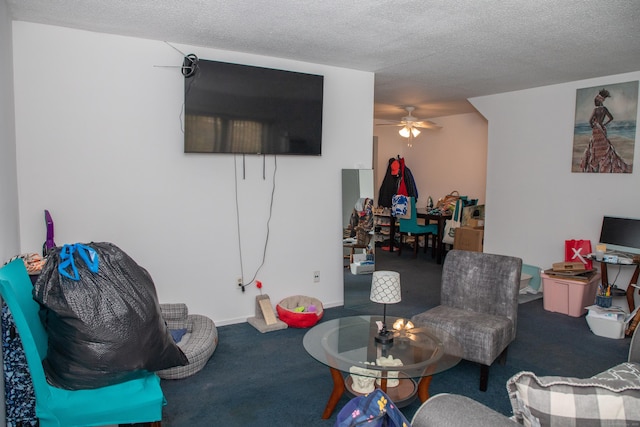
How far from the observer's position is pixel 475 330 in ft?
9.09

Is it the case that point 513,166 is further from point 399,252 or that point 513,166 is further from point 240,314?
point 240,314

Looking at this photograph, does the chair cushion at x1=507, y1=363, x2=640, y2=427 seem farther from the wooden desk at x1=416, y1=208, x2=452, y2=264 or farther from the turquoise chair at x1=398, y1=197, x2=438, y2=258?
the turquoise chair at x1=398, y1=197, x2=438, y2=258

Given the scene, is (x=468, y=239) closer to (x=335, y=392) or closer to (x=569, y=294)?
(x=569, y=294)

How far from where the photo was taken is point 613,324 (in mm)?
3746

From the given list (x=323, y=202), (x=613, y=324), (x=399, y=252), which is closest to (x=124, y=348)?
Answer: (x=323, y=202)

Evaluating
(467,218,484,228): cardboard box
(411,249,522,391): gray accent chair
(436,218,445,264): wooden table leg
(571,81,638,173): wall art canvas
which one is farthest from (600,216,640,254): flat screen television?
(436,218,445,264): wooden table leg

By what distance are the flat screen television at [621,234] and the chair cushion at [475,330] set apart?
6.84 feet

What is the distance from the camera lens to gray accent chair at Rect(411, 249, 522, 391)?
9.04 feet

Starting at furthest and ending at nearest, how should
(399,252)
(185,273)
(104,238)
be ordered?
1. (399,252)
2. (185,273)
3. (104,238)

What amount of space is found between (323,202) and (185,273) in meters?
1.48

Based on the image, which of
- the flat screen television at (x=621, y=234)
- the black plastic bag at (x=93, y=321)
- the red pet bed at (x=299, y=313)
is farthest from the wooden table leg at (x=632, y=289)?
the black plastic bag at (x=93, y=321)

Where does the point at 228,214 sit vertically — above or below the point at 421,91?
below

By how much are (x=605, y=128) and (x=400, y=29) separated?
280 centimetres

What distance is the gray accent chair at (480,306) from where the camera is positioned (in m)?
2.76
